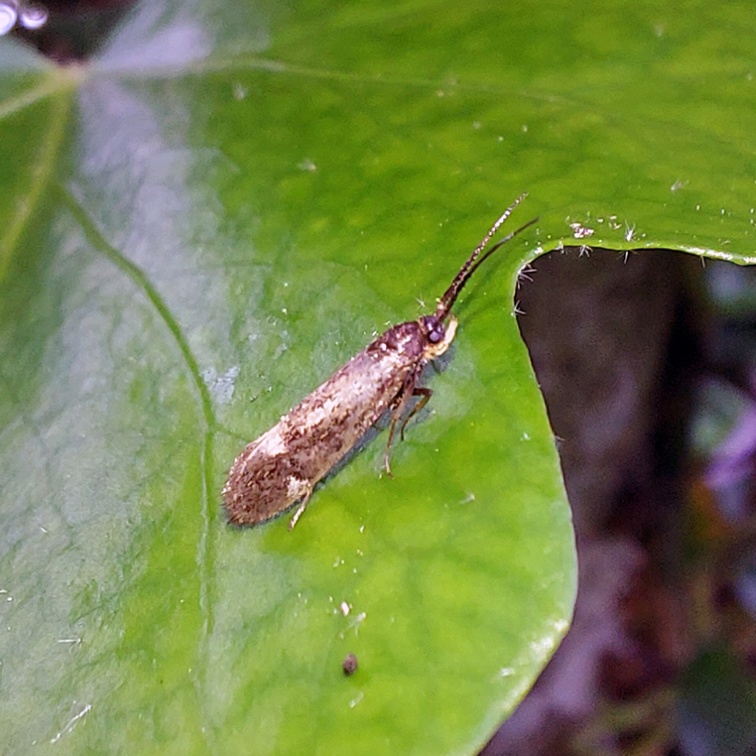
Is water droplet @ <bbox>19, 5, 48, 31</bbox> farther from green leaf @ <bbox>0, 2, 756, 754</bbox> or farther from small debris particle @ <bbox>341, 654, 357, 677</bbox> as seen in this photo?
small debris particle @ <bbox>341, 654, 357, 677</bbox>

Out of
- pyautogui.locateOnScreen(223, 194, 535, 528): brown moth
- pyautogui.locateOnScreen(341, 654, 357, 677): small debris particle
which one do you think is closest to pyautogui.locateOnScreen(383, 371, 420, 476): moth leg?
pyautogui.locateOnScreen(223, 194, 535, 528): brown moth

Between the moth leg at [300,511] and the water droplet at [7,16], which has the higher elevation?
the water droplet at [7,16]

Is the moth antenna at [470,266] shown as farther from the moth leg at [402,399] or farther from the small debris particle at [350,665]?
the small debris particle at [350,665]

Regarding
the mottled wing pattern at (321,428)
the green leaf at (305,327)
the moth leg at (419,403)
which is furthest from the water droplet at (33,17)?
the moth leg at (419,403)

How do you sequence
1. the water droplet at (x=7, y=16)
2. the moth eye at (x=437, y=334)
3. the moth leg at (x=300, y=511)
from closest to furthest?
the moth leg at (x=300, y=511), the moth eye at (x=437, y=334), the water droplet at (x=7, y=16)

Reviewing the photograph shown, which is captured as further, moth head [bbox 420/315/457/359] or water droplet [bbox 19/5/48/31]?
water droplet [bbox 19/5/48/31]

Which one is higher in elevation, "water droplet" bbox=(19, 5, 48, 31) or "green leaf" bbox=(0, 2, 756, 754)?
"water droplet" bbox=(19, 5, 48, 31)

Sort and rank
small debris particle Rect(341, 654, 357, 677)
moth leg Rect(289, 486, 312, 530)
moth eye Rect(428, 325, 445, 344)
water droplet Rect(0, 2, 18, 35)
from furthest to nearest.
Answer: water droplet Rect(0, 2, 18, 35), moth eye Rect(428, 325, 445, 344), moth leg Rect(289, 486, 312, 530), small debris particle Rect(341, 654, 357, 677)

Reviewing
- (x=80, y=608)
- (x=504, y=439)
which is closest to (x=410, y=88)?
(x=504, y=439)

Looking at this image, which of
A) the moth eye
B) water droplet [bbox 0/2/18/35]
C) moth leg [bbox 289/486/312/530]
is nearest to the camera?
moth leg [bbox 289/486/312/530]
